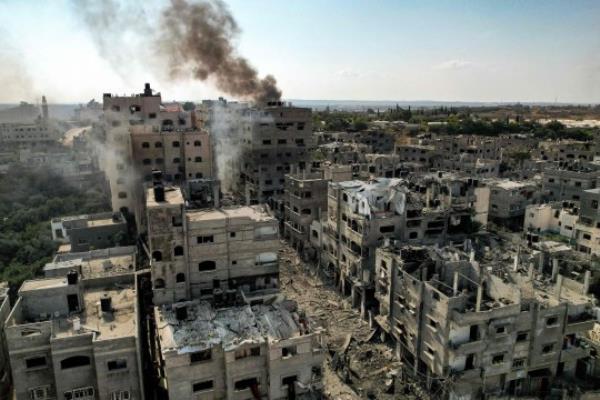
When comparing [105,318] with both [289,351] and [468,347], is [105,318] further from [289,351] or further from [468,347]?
[468,347]

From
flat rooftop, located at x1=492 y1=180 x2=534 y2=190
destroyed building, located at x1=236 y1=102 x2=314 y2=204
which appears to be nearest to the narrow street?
destroyed building, located at x1=236 y1=102 x2=314 y2=204

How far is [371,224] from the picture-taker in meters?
29.9

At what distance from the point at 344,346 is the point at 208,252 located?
9636mm

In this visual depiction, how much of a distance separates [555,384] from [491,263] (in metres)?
6.70

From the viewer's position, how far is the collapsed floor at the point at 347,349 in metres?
22.9

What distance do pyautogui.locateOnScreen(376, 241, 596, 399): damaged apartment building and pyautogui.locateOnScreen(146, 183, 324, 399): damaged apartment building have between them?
17.8 ft

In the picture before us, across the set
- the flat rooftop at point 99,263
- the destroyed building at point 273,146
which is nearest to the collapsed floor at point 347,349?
the flat rooftop at point 99,263

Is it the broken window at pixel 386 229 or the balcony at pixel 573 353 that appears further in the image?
the broken window at pixel 386 229

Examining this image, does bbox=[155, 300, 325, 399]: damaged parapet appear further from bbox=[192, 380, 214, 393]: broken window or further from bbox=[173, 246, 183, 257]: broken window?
bbox=[173, 246, 183, 257]: broken window

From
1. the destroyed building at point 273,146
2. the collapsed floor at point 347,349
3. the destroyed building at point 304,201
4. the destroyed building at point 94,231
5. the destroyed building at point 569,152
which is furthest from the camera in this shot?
the destroyed building at point 569,152

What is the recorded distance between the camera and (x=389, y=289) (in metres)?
25.5

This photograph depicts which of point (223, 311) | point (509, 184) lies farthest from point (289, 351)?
point (509, 184)

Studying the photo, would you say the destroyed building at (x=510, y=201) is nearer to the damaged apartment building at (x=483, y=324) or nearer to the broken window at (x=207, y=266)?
the damaged apartment building at (x=483, y=324)

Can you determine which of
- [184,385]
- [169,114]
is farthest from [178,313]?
[169,114]
